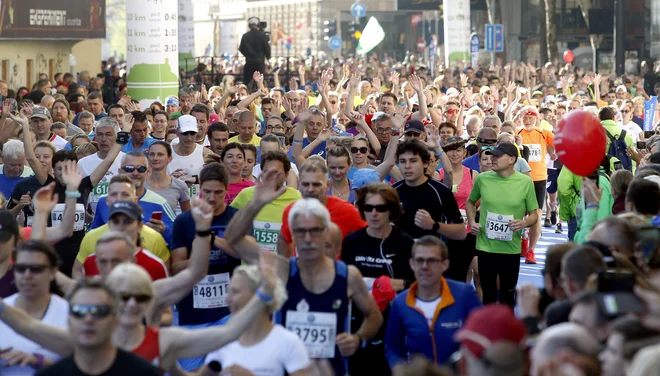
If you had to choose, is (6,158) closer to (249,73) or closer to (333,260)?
(333,260)

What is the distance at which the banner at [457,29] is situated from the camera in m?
32.6

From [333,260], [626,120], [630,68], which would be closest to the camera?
[333,260]

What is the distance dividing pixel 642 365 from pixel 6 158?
7118 millimetres

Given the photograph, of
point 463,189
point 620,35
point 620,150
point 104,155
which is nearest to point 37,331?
point 104,155

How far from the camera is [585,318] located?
4742mm

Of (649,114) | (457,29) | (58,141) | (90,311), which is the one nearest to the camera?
(90,311)

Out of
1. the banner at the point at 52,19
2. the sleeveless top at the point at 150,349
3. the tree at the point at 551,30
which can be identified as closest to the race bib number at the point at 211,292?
the sleeveless top at the point at 150,349

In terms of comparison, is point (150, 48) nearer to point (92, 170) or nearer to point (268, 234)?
point (92, 170)

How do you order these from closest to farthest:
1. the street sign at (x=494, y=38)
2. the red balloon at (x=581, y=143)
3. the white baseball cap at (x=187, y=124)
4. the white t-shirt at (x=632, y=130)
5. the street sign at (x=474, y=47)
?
the red balloon at (x=581, y=143)
the white baseball cap at (x=187, y=124)
the white t-shirt at (x=632, y=130)
the street sign at (x=474, y=47)
the street sign at (x=494, y=38)

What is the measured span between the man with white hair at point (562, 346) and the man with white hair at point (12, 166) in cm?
663

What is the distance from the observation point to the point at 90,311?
4.73 metres

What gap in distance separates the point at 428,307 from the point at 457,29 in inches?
1056

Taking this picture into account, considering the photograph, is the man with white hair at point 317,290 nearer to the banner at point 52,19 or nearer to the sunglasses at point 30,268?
the sunglasses at point 30,268

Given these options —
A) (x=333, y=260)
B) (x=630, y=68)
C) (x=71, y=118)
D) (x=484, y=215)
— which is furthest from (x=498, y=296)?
(x=630, y=68)
